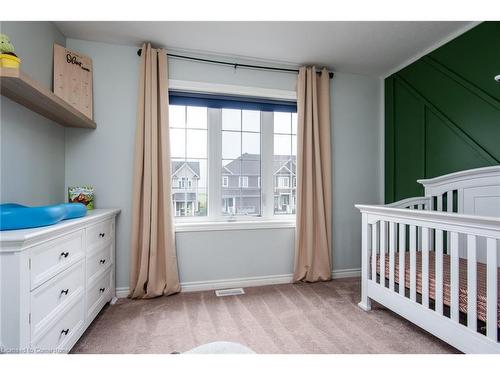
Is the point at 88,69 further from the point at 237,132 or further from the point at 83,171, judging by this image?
the point at 237,132

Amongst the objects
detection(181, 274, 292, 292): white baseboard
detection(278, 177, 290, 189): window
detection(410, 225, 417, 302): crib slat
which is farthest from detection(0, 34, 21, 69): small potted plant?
detection(410, 225, 417, 302): crib slat

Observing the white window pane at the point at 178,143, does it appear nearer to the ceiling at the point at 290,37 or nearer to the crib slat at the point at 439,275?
the ceiling at the point at 290,37

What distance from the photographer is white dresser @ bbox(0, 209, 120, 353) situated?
958mm

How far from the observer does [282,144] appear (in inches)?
107

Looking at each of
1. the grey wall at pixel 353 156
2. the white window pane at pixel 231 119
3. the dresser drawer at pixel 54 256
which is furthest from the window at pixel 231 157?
the dresser drawer at pixel 54 256

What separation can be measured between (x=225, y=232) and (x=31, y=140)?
1.62 m

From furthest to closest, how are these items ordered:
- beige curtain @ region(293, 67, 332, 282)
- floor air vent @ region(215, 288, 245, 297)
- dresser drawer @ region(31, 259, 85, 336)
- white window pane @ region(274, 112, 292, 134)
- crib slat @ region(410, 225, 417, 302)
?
white window pane @ region(274, 112, 292, 134) < beige curtain @ region(293, 67, 332, 282) < floor air vent @ region(215, 288, 245, 297) < crib slat @ region(410, 225, 417, 302) < dresser drawer @ region(31, 259, 85, 336)

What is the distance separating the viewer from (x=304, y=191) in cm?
259

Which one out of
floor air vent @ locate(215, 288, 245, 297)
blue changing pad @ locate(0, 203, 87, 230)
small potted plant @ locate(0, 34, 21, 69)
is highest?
small potted plant @ locate(0, 34, 21, 69)

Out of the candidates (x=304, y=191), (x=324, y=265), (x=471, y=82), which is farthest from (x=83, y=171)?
(x=471, y=82)

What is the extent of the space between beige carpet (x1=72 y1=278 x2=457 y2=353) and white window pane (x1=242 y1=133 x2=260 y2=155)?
4.58 feet

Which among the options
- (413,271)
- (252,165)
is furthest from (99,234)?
(413,271)

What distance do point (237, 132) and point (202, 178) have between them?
0.59 metres

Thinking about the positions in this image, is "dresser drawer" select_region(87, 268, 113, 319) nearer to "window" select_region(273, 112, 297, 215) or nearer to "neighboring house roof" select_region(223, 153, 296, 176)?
"neighboring house roof" select_region(223, 153, 296, 176)
